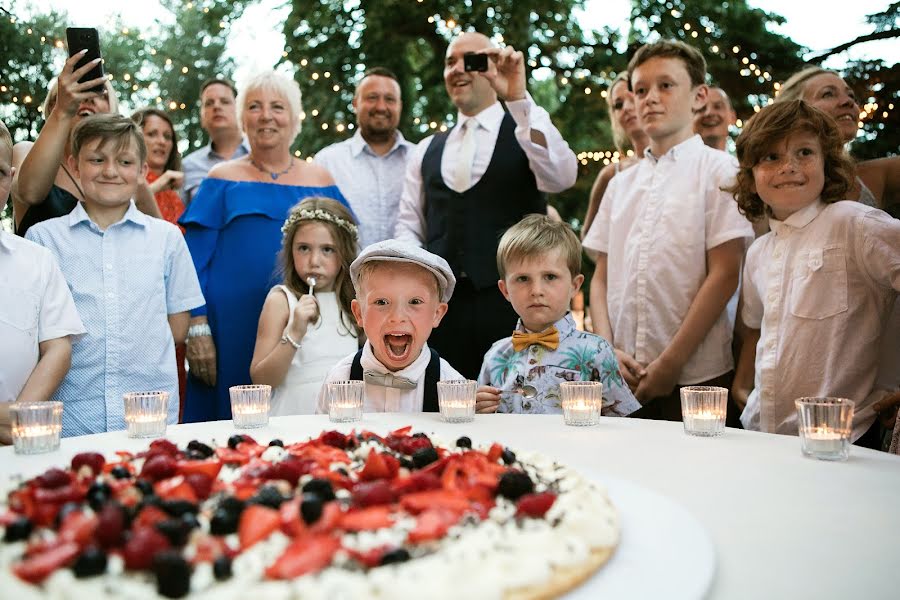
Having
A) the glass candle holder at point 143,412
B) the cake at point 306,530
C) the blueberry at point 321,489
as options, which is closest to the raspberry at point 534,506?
the cake at point 306,530

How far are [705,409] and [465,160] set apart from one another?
191cm

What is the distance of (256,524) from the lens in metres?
1.02

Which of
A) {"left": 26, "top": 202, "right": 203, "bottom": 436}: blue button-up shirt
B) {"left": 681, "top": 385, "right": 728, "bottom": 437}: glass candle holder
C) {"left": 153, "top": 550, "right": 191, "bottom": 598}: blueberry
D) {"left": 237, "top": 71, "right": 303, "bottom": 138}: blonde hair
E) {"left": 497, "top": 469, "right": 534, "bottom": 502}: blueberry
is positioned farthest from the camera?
{"left": 237, "top": 71, "right": 303, "bottom": 138}: blonde hair

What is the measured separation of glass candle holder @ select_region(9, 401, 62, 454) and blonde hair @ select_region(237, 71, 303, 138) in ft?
8.11

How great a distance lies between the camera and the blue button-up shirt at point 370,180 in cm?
420

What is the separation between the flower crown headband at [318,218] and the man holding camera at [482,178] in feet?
0.96

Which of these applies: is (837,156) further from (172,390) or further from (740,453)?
(172,390)

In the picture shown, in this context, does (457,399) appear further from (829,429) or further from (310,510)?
(310,510)

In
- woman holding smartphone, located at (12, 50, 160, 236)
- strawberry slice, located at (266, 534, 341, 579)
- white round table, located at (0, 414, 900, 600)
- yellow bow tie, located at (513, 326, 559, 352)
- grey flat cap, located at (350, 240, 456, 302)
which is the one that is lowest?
white round table, located at (0, 414, 900, 600)

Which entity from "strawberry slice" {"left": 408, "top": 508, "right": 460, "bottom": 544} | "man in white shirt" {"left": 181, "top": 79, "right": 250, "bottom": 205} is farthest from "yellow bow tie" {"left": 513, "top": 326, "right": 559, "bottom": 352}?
"man in white shirt" {"left": 181, "top": 79, "right": 250, "bottom": 205}

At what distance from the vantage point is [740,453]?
1.64 meters

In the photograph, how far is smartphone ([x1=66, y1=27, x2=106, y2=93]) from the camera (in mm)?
3010

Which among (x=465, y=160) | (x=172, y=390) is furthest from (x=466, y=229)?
(x=172, y=390)

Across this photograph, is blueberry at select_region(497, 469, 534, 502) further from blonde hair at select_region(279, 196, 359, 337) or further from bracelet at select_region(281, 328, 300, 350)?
blonde hair at select_region(279, 196, 359, 337)
